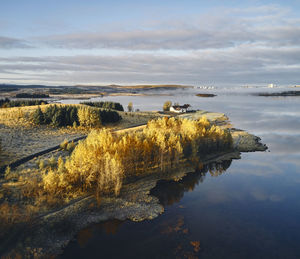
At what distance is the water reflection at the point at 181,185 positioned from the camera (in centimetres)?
4007

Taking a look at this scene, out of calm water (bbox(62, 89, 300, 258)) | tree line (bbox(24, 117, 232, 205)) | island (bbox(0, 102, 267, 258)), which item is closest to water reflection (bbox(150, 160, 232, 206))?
calm water (bbox(62, 89, 300, 258))

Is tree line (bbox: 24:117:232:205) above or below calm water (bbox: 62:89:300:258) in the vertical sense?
above

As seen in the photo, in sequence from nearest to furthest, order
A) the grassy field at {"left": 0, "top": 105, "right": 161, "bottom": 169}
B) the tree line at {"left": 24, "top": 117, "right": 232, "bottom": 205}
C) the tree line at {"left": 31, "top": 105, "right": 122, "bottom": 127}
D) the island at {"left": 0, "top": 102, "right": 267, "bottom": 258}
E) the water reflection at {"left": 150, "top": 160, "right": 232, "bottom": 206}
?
the island at {"left": 0, "top": 102, "right": 267, "bottom": 258} → the tree line at {"left": 24, "top": 117, "right": 232, "bottom": 205} → the water reflection at {"left": 150, "top": 160, "right": 232, "bottom": 206} → the grassy field at {"left": 0, "top": 105, "right": 161, "bottom": 169} → the tree line at {"left": 31, "top": 105, "right": 122, "bottom": 127}

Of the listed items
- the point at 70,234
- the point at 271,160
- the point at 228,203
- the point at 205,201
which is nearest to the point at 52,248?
the point at 70,234

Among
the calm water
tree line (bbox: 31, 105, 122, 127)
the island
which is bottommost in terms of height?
the calm water

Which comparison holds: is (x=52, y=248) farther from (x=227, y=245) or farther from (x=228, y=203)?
(x=228, y=203)

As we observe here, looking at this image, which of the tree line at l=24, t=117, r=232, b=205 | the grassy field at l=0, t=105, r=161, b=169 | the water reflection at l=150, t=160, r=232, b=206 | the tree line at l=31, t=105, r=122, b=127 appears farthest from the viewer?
the tree line at l=31, t=105, r=122, b=127

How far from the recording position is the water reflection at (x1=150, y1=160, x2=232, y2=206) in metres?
40.1

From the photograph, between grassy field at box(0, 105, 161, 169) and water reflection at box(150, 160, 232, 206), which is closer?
water reflection at box(150, 160, 232, 206)

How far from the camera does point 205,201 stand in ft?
129

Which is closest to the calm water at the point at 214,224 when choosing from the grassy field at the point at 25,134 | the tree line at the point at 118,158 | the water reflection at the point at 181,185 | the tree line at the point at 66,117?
the water reflection at the point at 181,185

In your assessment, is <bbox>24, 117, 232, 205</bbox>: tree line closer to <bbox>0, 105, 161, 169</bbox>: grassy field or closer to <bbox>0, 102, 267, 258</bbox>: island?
<bbox>0, 102, 267, 258</bbox>: island

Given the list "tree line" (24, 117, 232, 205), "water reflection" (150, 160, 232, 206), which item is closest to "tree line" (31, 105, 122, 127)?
"tree line" (24, 117, 232, 205)

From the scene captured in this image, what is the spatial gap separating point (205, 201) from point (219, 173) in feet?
47.3
